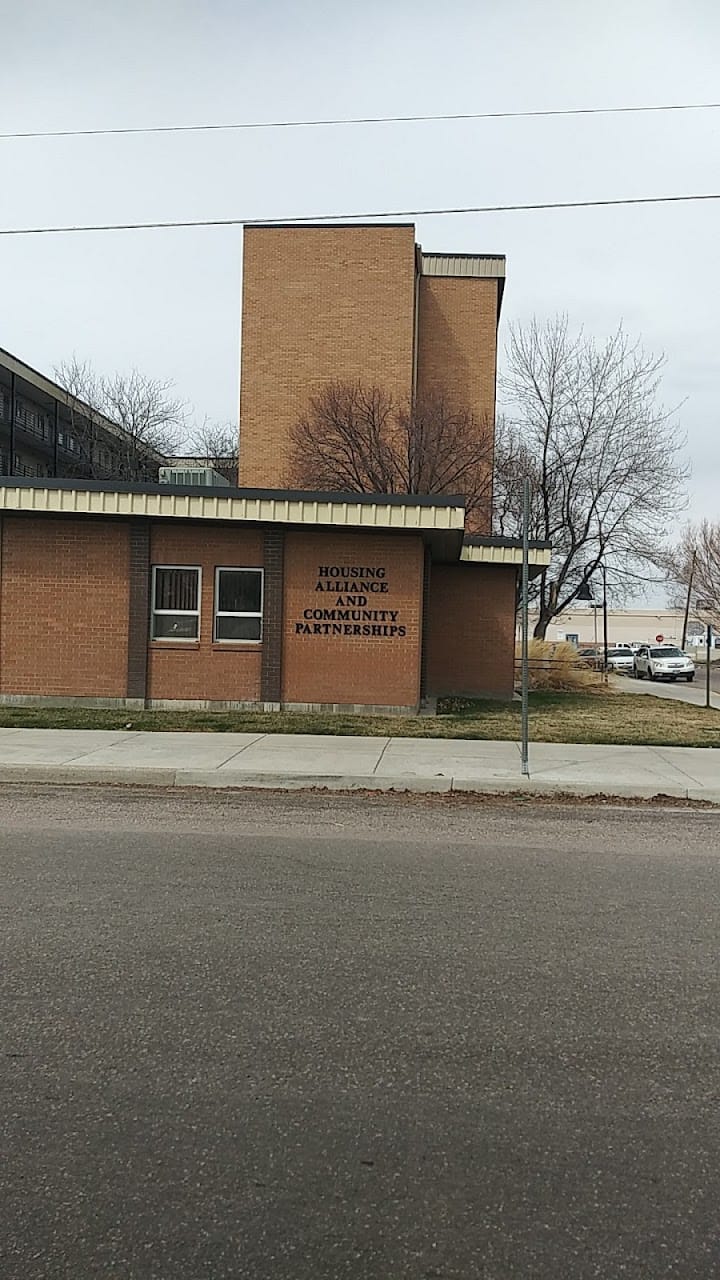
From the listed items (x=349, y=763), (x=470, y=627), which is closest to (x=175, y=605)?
(x=349, y=763)

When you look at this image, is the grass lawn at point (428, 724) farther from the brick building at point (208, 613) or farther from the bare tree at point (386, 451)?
the bare tree at point (386, 451)

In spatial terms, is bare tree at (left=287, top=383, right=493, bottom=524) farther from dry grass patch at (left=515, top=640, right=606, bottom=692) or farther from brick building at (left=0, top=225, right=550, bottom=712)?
brick building at (left=0, top=225, right=550, bottom=712)

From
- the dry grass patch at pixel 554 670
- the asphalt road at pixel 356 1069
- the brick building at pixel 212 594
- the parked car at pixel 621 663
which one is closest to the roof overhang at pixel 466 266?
the dry grass patch at pixel 554 670

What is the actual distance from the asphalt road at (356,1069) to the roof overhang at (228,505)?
9722 mm

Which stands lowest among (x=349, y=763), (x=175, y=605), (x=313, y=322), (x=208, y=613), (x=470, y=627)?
(x=349, y=763)

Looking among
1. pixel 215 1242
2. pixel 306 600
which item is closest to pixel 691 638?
pixel 306 600

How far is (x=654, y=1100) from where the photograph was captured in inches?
142

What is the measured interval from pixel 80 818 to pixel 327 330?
27389 mm

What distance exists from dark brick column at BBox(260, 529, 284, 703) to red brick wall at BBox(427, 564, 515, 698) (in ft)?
23.8

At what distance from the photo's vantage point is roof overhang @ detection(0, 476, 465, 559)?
1625 cm

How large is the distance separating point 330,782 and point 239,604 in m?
7.06

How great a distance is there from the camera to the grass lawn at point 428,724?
14.7 meters

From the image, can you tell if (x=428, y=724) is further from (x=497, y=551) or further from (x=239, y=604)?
(x=497, y=551)

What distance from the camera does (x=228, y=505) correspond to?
53.9 ft
